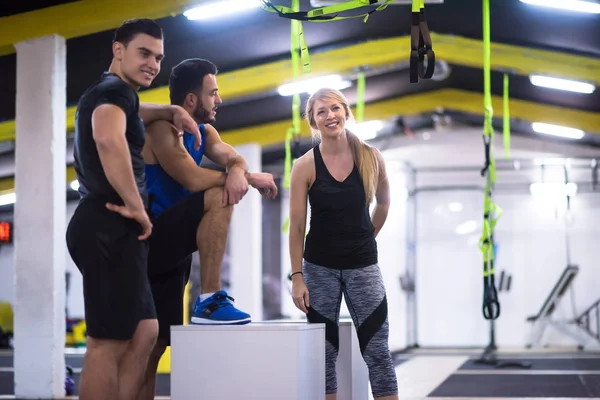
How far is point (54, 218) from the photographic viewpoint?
6000mm

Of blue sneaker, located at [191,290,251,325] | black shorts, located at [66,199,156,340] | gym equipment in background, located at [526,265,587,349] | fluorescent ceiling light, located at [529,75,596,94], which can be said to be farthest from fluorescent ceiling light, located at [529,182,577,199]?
black shorts, located at [66,199,156,340]

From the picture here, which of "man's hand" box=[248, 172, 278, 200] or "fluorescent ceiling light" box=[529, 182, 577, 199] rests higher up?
"fluorescent ceiling light" box=[529, 182, 577, 199]

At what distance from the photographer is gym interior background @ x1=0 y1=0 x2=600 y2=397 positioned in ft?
24.3

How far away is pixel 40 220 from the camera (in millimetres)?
6016

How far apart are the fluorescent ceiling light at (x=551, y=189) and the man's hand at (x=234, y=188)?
31.9 feet

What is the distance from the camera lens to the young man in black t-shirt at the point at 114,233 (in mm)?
2377

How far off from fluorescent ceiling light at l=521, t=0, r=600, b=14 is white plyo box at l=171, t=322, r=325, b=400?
493 cm

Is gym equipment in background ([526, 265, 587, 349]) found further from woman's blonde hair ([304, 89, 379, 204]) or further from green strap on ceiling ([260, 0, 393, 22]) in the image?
woman's blonde hair ([304, 89, 379, 204])

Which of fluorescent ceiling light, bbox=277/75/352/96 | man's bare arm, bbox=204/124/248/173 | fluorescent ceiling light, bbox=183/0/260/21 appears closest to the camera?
man's bare arm, bbox=204/124/248/173

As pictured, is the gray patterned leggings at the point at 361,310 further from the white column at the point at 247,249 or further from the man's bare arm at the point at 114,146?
the white column at the point at 247,249

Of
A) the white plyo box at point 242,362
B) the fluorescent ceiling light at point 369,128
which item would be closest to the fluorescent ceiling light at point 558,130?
the fluorescent ceiling light at point 369,128

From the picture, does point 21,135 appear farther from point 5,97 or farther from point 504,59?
point 504,59

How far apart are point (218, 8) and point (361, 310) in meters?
3.92

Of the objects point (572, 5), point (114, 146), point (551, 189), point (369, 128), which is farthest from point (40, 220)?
point (551, 189)
